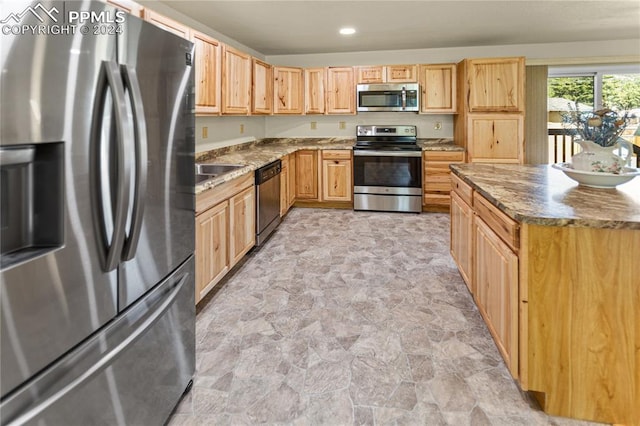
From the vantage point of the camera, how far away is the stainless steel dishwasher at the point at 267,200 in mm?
3768

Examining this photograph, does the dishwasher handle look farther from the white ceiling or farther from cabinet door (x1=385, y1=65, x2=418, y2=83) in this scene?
cabinet door (x1=385, y1=65, x2=418, y2=83)

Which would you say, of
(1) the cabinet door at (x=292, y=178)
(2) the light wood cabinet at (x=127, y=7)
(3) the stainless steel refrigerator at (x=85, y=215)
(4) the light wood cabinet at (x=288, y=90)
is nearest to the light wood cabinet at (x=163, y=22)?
(2) the light wood cabinet at (x=127, y=7)

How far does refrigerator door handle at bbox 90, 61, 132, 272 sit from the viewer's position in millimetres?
1069

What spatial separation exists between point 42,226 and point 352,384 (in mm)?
1415

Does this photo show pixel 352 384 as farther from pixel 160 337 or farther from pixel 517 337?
pixel 160 337

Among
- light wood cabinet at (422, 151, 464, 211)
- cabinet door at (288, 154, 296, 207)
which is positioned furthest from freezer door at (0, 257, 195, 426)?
light wood cabinet at (422, 151, 464, 211)

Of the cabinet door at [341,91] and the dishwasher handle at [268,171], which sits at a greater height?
the cabinet door at [341,91]

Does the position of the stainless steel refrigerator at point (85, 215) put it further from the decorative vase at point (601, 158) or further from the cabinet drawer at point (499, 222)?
the decorative vase at point (601, 158)

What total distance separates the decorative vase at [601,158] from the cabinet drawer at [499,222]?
1.71 ft

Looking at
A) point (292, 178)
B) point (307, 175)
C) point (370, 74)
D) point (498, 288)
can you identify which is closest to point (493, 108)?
point (370, 74)

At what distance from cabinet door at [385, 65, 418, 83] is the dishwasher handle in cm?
217

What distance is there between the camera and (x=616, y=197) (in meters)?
1.83

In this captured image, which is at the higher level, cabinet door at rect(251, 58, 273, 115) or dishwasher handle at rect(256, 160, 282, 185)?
cabinet door at rect(251, 58, 273, 115)

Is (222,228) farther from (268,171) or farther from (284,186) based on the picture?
(284,186)
